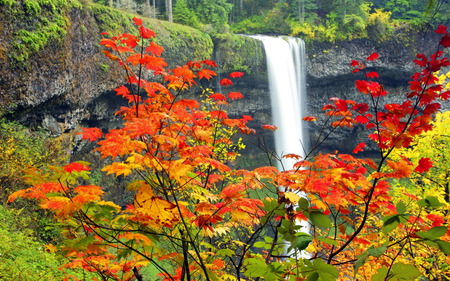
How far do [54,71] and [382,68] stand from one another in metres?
19.6

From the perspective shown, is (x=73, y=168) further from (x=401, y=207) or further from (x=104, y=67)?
(x=104, y=67)

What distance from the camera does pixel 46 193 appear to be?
166 centimetres

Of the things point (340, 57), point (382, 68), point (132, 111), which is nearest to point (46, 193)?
point (132, 111)

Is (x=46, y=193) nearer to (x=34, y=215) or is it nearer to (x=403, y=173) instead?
(x=403, y=173)

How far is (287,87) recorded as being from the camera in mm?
17234

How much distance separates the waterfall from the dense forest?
8.00ft

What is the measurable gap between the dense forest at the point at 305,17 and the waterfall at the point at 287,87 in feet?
8.00

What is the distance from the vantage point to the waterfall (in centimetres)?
1673

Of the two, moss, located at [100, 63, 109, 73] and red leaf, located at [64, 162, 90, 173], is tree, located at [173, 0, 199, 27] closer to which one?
moss, located at [100, 63, 109, 73]

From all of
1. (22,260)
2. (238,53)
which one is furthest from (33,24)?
(238,53)

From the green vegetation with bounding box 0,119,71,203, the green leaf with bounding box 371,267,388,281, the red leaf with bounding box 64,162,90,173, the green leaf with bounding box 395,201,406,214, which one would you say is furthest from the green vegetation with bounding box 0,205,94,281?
the green leaf with bounding box 395,201,406,214

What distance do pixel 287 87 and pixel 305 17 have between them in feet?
24.0

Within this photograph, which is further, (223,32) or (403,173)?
(223,32)

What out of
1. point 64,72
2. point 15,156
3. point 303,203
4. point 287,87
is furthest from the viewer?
point 287,87
